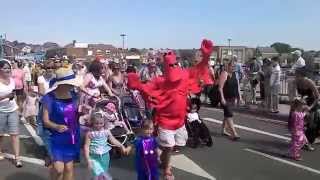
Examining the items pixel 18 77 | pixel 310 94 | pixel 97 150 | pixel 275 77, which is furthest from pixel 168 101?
pixel 275 77

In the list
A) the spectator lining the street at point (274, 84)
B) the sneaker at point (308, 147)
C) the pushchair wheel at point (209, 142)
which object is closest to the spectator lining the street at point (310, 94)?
the sneaker at point (308, 147)

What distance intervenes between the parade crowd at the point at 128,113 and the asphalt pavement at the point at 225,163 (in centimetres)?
27

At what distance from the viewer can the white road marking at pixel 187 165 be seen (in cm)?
784

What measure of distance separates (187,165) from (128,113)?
171cm

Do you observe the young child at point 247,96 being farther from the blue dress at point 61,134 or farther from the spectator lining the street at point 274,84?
the blue dress at point 61,134

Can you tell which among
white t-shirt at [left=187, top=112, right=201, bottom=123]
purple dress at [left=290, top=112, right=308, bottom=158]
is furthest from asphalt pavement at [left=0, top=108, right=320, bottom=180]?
white t-shirt at [left=187, top=112, right=201, bottom=123]

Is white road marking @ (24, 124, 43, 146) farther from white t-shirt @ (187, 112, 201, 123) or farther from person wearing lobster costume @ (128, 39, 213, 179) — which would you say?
person wearing lobster costume @ (128, 39, 213, 179)

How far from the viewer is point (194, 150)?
31.7 feet

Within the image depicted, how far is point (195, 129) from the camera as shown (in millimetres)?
9867

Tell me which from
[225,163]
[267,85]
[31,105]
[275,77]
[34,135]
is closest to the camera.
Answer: [225,163]

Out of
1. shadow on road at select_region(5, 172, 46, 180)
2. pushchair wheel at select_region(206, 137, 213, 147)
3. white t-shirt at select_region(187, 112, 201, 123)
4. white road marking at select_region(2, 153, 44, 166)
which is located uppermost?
white t-shirt at select_region(187, 112, 201, 123)

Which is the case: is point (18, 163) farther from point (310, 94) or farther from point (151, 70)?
point (310, 94)

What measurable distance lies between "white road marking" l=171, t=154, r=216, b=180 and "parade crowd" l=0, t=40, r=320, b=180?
0.35 metres

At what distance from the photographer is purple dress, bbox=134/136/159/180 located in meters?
6.34
